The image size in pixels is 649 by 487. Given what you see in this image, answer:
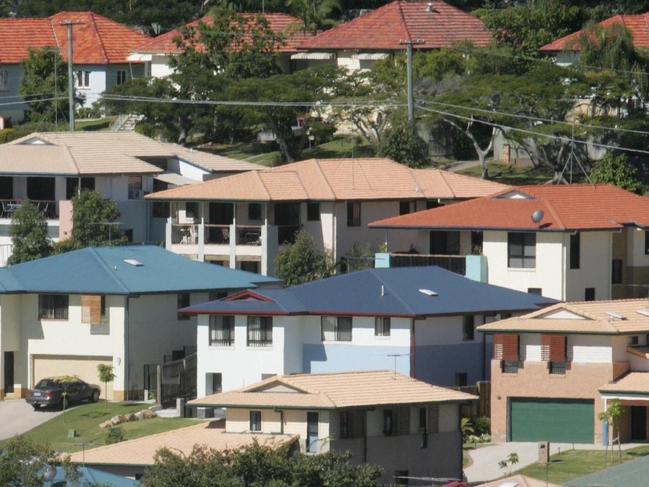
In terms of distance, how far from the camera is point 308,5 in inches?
5212

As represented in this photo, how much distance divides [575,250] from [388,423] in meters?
19.1

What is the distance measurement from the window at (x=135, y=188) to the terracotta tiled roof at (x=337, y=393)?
1159 inches

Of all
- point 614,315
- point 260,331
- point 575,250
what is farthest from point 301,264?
point 614,315

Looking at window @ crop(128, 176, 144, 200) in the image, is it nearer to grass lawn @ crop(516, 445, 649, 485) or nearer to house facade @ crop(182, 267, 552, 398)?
house facade @ crop(182, 267, 552, 398)

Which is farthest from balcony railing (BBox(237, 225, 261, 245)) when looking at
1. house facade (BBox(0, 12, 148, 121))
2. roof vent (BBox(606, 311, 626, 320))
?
house facade (BBox(0, 12, 148, 121))

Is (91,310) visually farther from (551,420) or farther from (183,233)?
(551,420)

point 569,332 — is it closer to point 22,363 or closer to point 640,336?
point 640,336

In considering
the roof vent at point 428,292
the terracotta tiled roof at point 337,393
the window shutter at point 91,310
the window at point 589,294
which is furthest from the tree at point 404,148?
the terracotta tiled roof at point 337,393

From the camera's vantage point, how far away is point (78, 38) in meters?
132

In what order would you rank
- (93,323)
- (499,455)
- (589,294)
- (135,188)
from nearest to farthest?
(499,455), (93,323), (589,294), (135,188)

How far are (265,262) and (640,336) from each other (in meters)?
20.6

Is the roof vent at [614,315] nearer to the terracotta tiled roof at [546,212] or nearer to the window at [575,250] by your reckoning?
the terracotta tiled roof at [546,212]

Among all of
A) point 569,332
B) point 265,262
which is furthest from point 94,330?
point 569,332

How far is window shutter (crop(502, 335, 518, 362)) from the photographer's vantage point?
250ft
